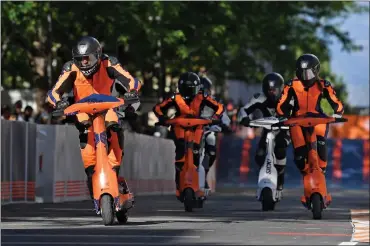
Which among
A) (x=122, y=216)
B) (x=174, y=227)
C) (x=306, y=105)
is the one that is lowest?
(x=174, y=227)

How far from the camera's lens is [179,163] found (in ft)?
75.3

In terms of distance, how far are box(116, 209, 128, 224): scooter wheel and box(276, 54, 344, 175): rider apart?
3.48 metres

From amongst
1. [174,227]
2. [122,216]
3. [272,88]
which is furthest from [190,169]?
[174,227]

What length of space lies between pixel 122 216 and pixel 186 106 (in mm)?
5482

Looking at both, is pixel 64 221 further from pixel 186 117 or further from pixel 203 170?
pixel 203 170

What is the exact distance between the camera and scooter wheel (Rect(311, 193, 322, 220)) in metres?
19.7

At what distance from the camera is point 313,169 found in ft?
66.9

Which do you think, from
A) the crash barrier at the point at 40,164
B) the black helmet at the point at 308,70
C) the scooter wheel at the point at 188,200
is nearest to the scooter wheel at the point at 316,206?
the black helmet at the point at 308,70

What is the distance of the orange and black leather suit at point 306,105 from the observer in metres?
20.3

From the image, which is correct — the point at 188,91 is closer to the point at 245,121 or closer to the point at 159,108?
the point at 159,108

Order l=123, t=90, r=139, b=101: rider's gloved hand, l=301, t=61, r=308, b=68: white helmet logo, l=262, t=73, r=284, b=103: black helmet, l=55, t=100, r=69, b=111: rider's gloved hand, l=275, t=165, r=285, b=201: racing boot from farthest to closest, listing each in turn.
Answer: l=262, t=73, r=284, b=103: black helmet → l=275, t=165, r=285, b=201: racing boot → l=301, t=61, r=308, b=68: white helmet logo → l=55, t=100, r=69, b=111: rider's gloved hand → l=123, t=90, r=139, b=101: rider's gloved hand

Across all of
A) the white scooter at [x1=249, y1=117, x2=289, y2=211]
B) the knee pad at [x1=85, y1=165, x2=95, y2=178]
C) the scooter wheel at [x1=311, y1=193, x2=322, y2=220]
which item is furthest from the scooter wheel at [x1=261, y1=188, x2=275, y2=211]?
the knee pad at [x1=85, y1=165, x2=95, y2=178]

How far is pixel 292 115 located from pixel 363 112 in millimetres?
112914

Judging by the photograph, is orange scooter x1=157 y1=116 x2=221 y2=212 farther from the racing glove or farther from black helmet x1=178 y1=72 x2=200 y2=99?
the racing glove
